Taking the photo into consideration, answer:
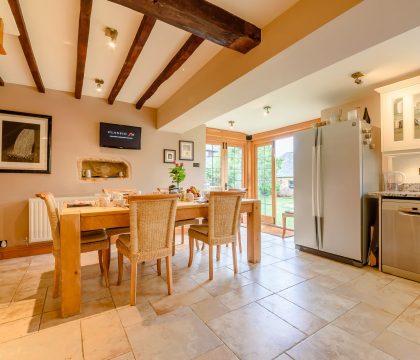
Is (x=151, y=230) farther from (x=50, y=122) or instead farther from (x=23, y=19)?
(x=50, y=122)

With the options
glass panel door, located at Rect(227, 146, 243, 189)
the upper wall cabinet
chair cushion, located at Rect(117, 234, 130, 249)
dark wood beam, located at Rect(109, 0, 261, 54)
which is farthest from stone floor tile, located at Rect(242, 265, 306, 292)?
glass panel door, located at Rect(227, 146, 243, 189)

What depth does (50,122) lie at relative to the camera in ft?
11.5

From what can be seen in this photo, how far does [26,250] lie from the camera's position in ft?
10.9

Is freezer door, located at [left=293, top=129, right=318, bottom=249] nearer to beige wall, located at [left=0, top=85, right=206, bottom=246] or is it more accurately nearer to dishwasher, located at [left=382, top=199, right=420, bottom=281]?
dishwasher, located at [left=382, top=199, right=420, bottom=281]

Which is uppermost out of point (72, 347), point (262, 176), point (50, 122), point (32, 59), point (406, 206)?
point (32, 59)

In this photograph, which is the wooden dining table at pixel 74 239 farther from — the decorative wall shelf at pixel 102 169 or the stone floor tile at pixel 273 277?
the decorative wall shelf at pixel 102 169

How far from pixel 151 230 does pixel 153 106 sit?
2965mm

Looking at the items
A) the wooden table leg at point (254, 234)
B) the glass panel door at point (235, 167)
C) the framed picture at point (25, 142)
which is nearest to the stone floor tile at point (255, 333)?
the wooden table leg at point (254, 234)

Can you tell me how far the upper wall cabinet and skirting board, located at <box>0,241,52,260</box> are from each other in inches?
197

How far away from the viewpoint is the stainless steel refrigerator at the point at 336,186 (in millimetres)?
2799

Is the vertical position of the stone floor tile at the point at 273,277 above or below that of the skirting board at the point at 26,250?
below

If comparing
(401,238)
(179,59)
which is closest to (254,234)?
(401,238)

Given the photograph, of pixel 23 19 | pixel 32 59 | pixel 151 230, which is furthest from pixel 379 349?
pixel 32 59

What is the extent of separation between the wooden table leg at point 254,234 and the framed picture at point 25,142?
3142 millimetres
